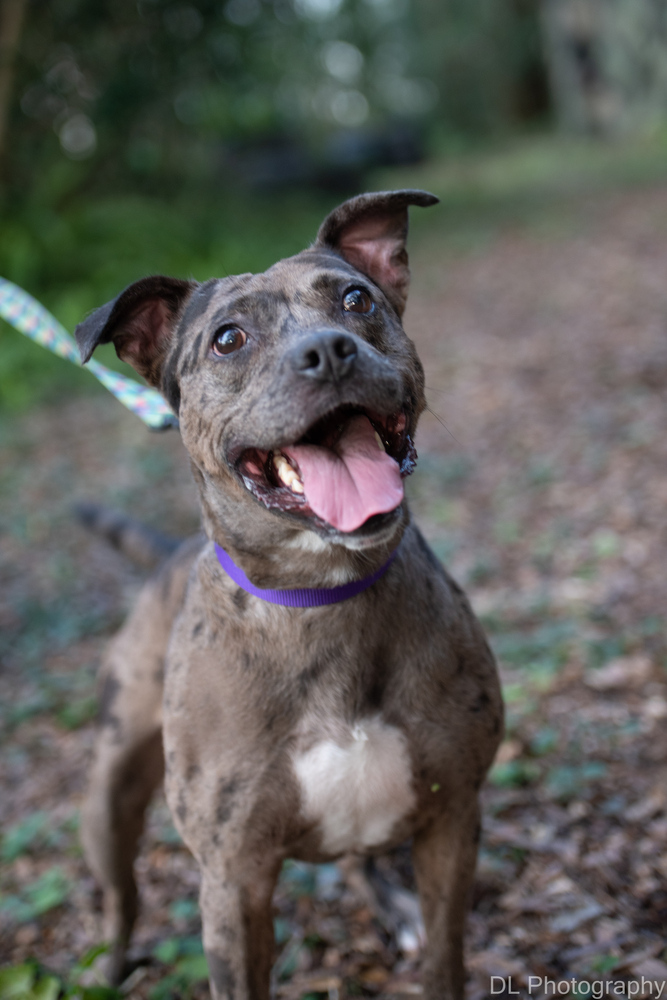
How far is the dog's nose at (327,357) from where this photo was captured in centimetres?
230

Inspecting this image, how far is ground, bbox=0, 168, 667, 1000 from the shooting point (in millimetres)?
3453

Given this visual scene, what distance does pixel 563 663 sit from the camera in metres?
4.93

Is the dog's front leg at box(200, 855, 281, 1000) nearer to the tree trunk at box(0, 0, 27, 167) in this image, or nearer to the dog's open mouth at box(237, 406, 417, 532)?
the dog's open mouth at box(237, 406, 417, 532)

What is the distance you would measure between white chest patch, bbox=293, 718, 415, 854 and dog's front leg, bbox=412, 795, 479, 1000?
22cm

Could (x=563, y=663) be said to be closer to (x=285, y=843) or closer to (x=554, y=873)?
(x=554, y=873)

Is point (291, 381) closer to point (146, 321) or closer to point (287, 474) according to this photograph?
point (287, 474)

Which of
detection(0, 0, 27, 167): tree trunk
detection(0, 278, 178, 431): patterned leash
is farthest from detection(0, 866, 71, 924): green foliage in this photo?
detection(0, 0, 27, 167): tree trunk

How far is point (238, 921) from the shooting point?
101 inches

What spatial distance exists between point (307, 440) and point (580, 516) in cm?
455

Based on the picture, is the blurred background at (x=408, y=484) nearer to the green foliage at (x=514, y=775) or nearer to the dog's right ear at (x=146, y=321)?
the green foliage at (x=514, y=775)

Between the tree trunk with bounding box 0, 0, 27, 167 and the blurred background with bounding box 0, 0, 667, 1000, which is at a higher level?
the tree trunk with bounding box 0, 0, 27, 167

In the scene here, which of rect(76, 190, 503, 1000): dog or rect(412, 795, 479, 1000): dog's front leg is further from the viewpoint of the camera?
rect(412, 795, 479, 1000): dog's front leg

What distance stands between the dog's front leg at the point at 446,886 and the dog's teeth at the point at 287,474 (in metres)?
1.07

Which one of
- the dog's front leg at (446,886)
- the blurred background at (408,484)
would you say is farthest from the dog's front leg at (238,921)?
the blurred background at (408,484)
